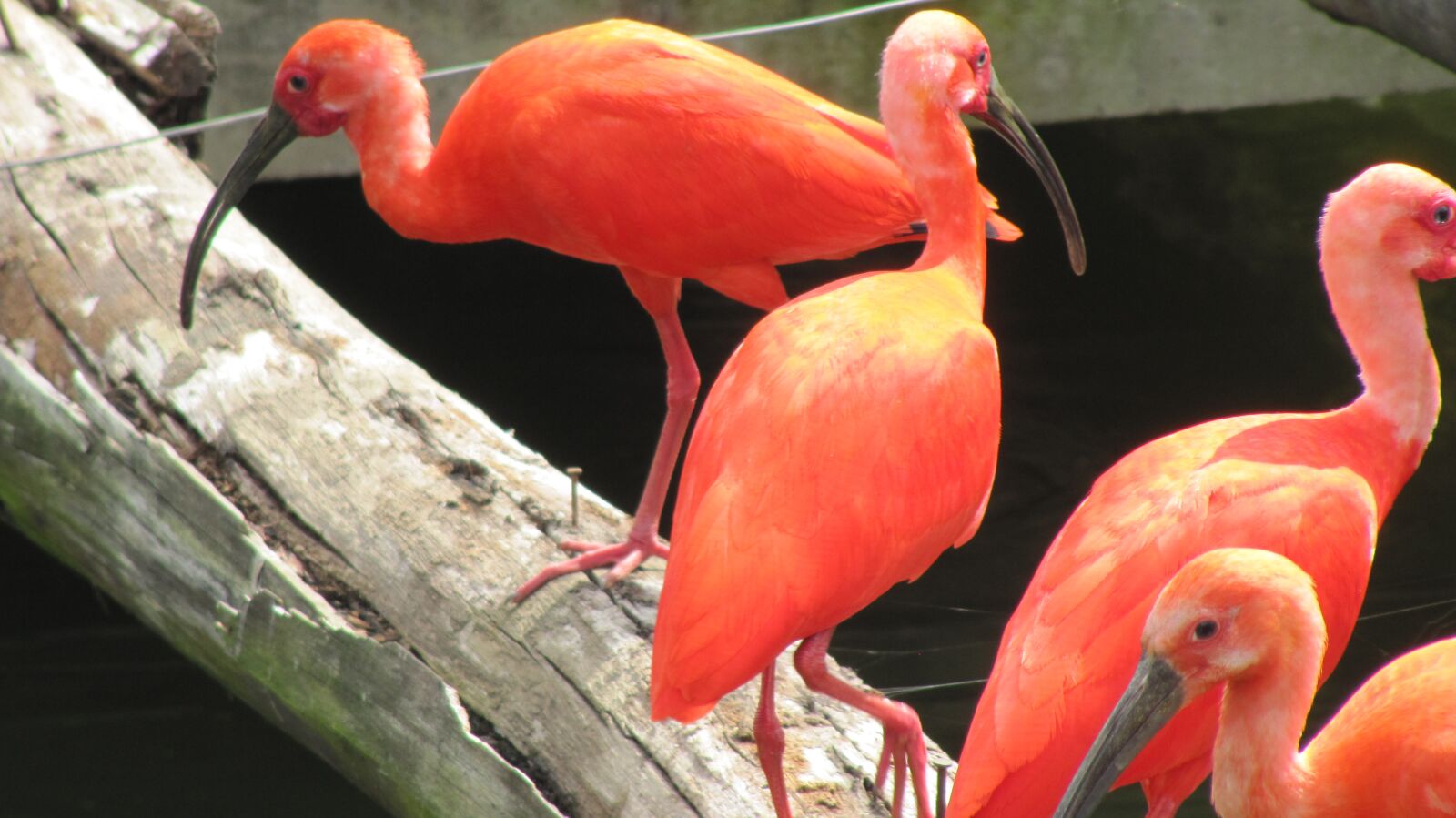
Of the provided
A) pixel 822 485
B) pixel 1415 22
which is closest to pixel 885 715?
pixel 822 485

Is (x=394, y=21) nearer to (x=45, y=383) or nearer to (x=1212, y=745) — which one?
(x=45, y=383)

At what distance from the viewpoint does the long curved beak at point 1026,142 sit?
4.09 meters

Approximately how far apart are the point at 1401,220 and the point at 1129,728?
1386 mm

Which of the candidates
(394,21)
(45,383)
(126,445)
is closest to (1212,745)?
(126,445)

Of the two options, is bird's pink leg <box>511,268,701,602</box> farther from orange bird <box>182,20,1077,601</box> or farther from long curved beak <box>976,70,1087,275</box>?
long curved beak <box>976,70,1087,275</box>

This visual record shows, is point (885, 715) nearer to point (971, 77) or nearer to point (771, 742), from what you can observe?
point (771, 742)

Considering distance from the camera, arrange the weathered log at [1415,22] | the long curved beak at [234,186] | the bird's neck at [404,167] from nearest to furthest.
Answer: the long curved beak at [234,186] < the bird's neck at [404,167] < the weathered log at [1415,22]

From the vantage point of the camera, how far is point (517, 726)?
3.36 meters

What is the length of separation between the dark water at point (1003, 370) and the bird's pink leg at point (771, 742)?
8.39 feet

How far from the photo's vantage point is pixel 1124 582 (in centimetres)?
303

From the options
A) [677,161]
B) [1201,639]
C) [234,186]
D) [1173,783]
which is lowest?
[1173,783]

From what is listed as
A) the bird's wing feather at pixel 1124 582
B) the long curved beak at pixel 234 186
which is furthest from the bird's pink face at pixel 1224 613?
the long curved beak at pixel 234 186

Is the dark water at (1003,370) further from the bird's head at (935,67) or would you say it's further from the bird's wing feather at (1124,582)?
the bird's head at (935,67)

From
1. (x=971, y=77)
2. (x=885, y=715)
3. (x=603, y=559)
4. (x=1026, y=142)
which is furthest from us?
(x=1026, y=142)
